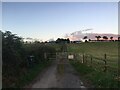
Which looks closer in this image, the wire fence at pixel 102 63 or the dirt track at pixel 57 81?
the dirt track at pixel 57 81

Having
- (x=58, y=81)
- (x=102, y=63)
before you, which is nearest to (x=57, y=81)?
(x=58, y=81)

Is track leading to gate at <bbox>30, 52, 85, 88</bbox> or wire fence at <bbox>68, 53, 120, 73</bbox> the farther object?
wire fence at <bbox>68, 53, 120, 73</bbox>

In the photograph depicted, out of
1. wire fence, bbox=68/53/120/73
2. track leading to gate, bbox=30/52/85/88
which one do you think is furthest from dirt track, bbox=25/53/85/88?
wire fence, bbox=68/53/120/73

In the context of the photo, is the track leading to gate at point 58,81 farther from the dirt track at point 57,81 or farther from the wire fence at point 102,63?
the wire fence at point 102,63

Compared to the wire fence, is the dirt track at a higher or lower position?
lower

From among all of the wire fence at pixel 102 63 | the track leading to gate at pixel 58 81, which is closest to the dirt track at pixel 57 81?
the track leading to gate at pixel 58 81

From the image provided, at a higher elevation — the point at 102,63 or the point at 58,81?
the point at 102,63

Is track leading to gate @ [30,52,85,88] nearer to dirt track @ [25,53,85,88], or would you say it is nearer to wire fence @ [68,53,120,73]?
dirt track @ [25,53,85,88]

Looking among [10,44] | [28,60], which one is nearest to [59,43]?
[28,60]

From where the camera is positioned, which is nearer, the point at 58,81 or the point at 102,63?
the point at 58,81

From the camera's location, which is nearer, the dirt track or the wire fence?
the dirt track

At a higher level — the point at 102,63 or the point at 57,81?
the point at 102,63

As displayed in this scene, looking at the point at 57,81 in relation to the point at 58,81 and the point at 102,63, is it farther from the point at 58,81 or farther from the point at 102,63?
the point at 102,63

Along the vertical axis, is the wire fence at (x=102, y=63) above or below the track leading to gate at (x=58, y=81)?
above
